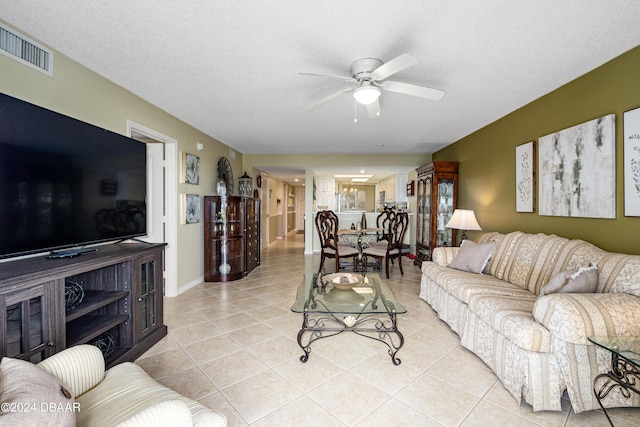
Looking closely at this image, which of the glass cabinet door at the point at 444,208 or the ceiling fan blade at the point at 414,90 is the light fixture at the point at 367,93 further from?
the glass cabinet door at the point at 444,208

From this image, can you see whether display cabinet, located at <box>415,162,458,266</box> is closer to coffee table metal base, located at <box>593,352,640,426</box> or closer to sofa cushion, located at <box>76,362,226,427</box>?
coffee table metal base, located at <box>593,352,640,426</box>

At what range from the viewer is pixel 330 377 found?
1929mm

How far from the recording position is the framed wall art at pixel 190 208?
153 inches

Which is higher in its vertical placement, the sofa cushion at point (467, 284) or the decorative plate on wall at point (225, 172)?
the decorative plate on wall at point (225, 172)

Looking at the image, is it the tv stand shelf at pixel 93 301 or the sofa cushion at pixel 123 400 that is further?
the tv stand shelf at pixel 93 301

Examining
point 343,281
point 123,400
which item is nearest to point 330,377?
point 343,281

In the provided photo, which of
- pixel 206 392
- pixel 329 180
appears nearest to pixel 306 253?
pixel 329 180

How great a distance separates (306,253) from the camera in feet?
23.1

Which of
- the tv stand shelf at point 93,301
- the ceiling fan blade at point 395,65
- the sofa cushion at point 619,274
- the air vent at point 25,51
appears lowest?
the tv stand shelf at point 93,301

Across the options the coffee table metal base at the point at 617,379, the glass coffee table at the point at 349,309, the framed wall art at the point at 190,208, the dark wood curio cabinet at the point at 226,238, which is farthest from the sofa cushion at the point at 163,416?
the dark wood curio cabinet at the point at 226,238

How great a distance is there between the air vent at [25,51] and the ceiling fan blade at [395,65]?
7.98ft

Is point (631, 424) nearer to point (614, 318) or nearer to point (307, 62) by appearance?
point (614, 318)

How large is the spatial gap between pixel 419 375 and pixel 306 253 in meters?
5.19

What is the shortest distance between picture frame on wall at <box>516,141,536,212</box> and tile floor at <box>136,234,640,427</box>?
167cm
